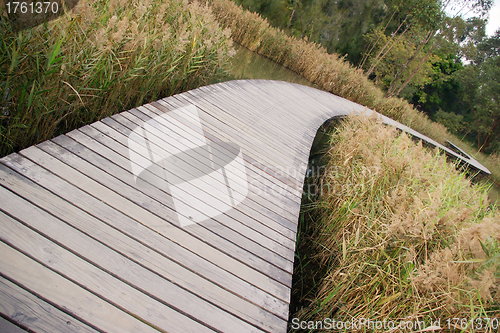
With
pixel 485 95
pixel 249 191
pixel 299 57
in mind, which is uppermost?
pixel 485 95

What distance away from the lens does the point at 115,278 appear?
1080mm

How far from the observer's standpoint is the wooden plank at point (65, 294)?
3.07 ft

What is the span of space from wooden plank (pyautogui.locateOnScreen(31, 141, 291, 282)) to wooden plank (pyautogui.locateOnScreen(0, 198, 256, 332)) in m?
0.26

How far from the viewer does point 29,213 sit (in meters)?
1.14

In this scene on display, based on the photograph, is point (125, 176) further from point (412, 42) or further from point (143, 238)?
point (412, 42)

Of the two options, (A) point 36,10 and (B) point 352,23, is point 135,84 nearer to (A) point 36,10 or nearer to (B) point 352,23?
(A) point 36,10

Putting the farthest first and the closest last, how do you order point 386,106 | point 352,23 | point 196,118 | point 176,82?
point 352,23
point 386,106
point 176,82
point 196,118

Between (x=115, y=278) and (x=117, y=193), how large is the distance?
1.61ft

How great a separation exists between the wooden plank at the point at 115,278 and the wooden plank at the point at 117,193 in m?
0.26

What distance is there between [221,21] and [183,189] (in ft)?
24.1

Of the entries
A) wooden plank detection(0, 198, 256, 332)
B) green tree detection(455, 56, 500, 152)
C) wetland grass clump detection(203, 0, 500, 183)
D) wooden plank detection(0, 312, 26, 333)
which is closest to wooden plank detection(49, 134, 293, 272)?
wooden plank detection(0, 198, 256, 332)

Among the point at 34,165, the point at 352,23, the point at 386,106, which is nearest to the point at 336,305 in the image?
the point at 34,165

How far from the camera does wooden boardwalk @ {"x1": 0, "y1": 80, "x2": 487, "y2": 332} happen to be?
981 millimetres

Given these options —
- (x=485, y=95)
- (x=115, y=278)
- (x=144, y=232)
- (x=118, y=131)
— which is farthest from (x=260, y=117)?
(x=485, y=95)
